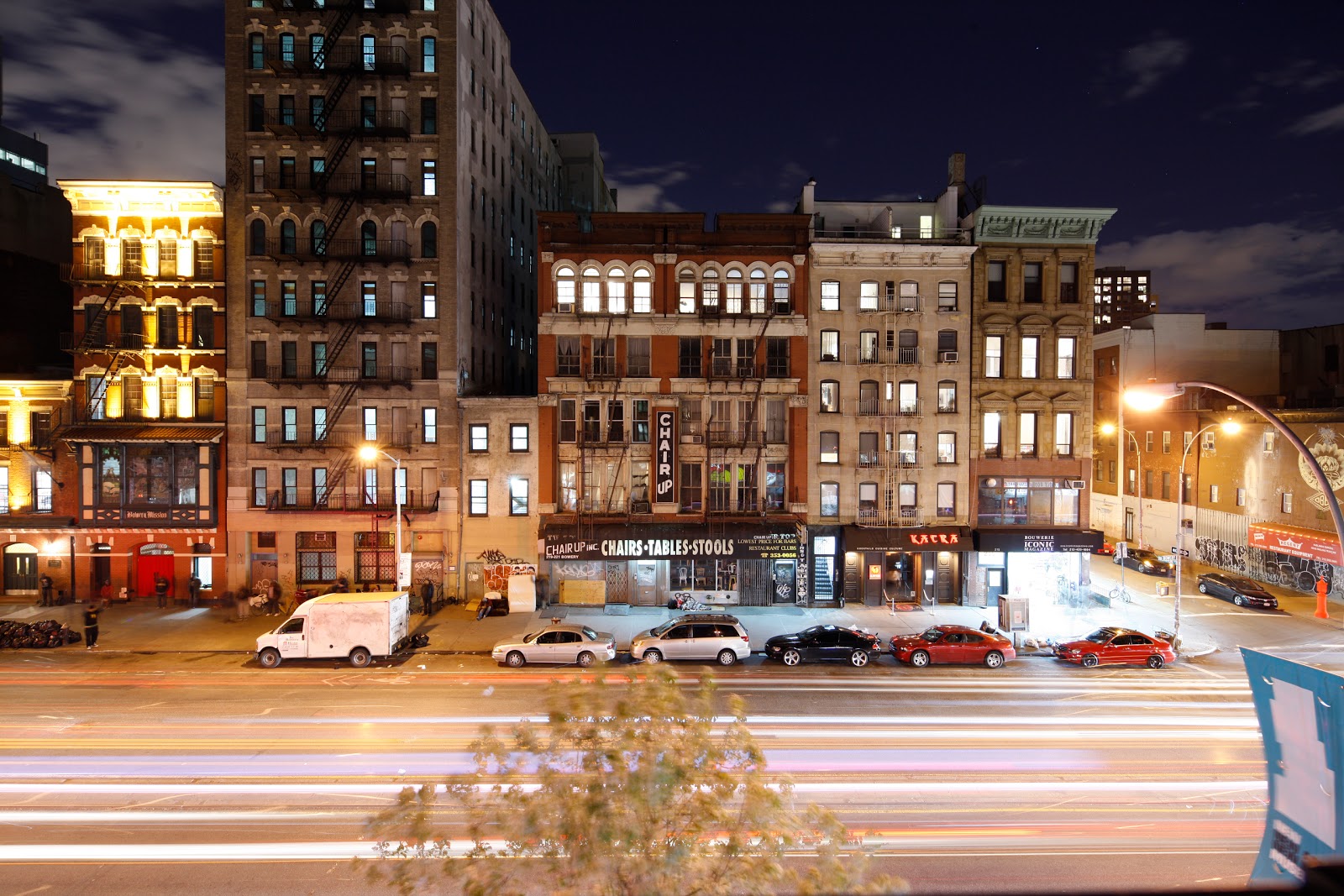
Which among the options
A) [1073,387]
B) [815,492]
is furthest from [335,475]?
[1073,387]

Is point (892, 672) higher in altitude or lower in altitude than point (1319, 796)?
lower

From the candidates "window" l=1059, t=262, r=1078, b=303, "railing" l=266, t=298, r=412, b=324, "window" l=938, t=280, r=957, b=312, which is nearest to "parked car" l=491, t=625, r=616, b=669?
"railing" l=266, t=298, r=412, b=324

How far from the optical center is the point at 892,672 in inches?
950

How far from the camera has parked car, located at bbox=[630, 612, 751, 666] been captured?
24.7m

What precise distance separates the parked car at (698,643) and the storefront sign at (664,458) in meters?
8.05

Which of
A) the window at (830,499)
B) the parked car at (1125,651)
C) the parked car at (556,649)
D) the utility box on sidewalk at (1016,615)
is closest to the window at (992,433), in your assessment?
the window at (830,499)

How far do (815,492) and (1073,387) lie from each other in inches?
528

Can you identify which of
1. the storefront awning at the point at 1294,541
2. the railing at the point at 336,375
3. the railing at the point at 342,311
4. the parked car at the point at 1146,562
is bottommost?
the parked car at the point at 1146,562

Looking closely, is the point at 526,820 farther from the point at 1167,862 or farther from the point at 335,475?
the point at 335,475

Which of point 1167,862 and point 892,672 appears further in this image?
point 892,672

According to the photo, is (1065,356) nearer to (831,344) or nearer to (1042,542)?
(1042,542)

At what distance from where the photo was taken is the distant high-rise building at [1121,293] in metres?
159

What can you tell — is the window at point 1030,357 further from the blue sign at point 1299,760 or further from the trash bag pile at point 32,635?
the trash bag pile at point 32,635

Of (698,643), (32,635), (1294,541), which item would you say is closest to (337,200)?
(32,635)
